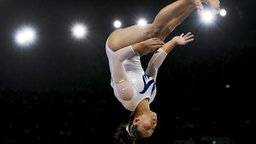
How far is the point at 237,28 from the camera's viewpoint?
8.36 m

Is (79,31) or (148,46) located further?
(79,31)

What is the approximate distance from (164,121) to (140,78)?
15.7ft

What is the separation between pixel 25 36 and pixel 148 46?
5.52m

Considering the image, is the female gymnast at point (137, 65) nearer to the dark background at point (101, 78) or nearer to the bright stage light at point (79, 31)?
the dark background at point (101, 78)

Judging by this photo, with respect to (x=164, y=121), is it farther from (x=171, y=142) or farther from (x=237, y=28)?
(x=237, y=28)

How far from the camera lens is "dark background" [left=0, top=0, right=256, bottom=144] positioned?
7.58 m

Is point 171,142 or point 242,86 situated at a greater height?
point 242,86

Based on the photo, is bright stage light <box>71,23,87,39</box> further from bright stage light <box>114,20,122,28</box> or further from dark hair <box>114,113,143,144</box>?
dark hair <box>114,113,143,144</box>

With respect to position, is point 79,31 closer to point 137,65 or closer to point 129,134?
point 137,65

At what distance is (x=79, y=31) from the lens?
7910 mm

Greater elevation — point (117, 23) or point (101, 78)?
point (117, 23)

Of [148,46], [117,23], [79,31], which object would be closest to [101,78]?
[79,31]

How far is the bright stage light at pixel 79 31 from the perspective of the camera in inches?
307

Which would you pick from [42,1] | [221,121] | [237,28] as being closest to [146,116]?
[42,1]
